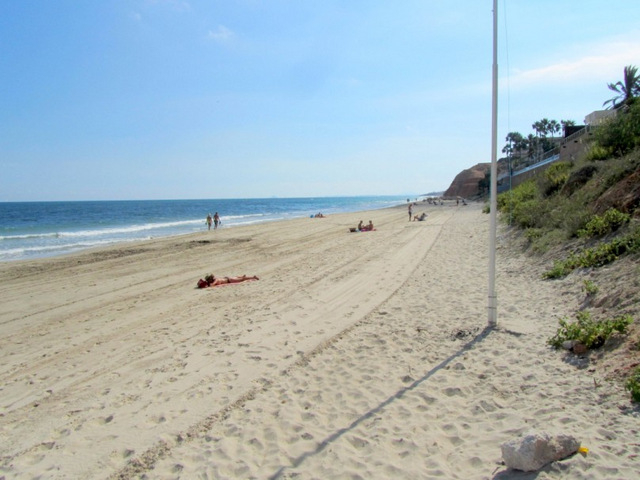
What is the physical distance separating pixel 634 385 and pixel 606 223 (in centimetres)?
578

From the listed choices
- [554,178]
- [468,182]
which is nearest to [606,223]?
[554,178]

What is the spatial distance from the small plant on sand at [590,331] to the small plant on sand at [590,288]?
122cm

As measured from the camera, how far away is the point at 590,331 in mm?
5059

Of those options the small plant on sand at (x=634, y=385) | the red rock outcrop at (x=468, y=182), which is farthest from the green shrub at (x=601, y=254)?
the red rock outcrop at (x=468, y=182)

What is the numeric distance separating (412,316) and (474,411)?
11.0 ft

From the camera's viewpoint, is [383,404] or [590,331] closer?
[383,404]

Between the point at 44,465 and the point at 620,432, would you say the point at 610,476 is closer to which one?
the point at 620,432

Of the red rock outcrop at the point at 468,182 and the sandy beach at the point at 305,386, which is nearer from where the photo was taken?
the sandy beach at the point at 305,386

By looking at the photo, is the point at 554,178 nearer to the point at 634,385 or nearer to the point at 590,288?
the point at 590,288

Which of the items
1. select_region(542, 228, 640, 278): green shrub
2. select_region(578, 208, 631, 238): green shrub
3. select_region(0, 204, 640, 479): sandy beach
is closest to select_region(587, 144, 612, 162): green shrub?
select_region(578, 208, 631, 238): green shrub

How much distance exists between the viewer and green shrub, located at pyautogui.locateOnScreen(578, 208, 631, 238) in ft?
27.1

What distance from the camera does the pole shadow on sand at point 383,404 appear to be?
3.50 metres

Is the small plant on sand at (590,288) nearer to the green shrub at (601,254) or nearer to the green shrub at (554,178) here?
the green shrub at (601,254)

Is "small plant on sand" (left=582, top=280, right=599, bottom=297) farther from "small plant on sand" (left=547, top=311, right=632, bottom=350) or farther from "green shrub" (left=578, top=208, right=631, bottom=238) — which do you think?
"green shrub" (left=578, top=208, right=631, bottom=238)
